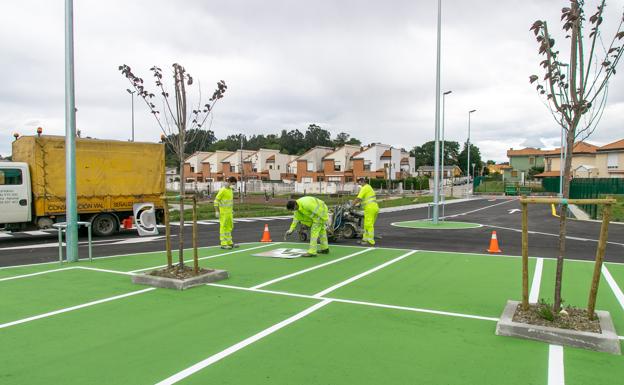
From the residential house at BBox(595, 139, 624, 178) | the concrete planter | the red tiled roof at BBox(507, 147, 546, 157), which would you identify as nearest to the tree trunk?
the concrete planter

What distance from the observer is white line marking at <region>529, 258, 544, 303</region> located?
678cm

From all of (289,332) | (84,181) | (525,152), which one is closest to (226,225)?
(84,181)

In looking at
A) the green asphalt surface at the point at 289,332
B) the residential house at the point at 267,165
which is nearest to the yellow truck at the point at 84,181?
the green asphalt surface at the point at 289,332

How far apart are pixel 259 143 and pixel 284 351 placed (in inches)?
5600

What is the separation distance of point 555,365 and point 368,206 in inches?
318

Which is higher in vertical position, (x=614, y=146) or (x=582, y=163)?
(x=614, y=146)

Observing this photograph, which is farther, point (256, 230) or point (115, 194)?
point (256, 230)

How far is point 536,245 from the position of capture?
13102 mm

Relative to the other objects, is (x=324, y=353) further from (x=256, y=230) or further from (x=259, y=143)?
(x=259, y=143)

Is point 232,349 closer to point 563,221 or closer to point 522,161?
point 563,221

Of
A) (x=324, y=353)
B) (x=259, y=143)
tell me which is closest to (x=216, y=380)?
(x=324, y=353)

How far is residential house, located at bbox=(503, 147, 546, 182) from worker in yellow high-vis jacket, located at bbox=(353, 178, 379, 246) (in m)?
89.3

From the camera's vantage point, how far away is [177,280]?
7.13 meters

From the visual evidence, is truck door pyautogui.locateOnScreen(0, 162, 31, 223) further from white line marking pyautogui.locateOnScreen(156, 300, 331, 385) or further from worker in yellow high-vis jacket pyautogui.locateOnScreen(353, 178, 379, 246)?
white line marking pyautogui.locateOnScreen(156, 300, 331, 385)
